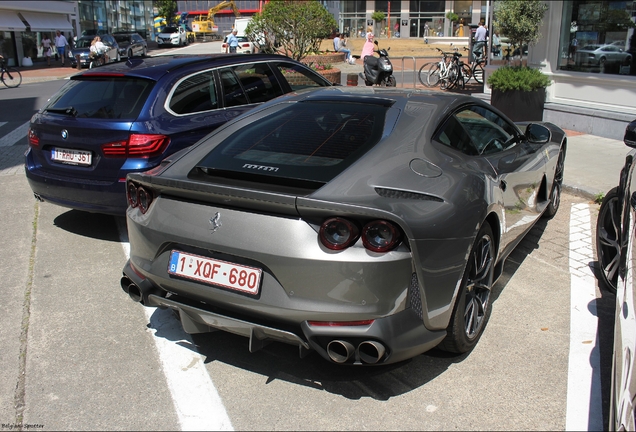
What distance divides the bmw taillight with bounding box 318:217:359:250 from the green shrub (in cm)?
897

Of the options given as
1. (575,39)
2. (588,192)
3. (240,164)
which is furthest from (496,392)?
(575,39)

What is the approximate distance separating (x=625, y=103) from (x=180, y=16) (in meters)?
93.9

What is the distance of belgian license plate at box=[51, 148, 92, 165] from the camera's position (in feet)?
17.3

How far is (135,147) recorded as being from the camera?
5.12m

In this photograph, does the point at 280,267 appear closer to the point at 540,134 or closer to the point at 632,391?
the point at 632,391

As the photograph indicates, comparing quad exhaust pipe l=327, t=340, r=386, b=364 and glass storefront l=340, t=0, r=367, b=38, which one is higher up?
glass storefront l=340, t=0, r=367, b=38

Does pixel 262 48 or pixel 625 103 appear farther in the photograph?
pixel 262 48

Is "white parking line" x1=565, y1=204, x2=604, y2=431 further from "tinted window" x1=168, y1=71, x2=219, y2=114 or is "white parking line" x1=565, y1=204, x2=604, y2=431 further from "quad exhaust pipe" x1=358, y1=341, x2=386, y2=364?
"tinted window" x1=168, y1=71, x2=219, y2=114

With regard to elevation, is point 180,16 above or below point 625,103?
above

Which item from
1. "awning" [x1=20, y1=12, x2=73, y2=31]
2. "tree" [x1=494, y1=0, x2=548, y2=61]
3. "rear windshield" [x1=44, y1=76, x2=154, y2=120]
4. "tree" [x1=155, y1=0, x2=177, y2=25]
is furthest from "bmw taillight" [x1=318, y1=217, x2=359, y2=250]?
"tree" [x1=155, y1=0, x2=177, y2=25]

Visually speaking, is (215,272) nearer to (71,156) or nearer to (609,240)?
(71,156)

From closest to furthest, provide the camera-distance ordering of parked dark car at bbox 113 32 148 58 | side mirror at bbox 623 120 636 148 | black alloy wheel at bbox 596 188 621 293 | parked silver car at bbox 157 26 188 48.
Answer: side mirror at bbox 623 120 636 148 → black alloy wheel at bbox 596 188 621 293 → parked dark car at bbox 113 32 148 58 → parked silver car at bbox 157 26 188 48

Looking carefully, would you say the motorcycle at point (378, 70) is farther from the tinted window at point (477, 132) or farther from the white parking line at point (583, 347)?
the tinted window at point (477, 132)

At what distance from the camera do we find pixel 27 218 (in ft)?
21.2
